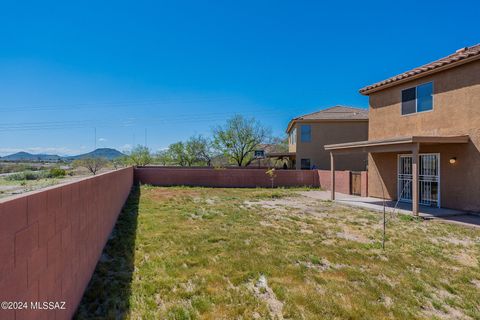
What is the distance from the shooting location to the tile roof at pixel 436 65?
961cm

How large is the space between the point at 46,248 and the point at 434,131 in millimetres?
12595

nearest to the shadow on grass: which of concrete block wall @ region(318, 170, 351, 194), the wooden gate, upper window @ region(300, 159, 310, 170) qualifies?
the wooden gate

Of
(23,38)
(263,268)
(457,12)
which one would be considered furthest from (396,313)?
(23,38)

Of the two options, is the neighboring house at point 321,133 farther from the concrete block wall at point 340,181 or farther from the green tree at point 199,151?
the green tree at point 199,151

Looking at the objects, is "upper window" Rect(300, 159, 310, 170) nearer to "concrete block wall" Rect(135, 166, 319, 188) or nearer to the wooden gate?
"concrete block wall" Rect(135, 166, 319, 188)

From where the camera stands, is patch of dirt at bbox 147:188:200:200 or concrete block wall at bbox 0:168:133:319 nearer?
concrete block wall at bbox 0:168:133:319

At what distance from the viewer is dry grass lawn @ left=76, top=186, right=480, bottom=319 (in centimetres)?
350

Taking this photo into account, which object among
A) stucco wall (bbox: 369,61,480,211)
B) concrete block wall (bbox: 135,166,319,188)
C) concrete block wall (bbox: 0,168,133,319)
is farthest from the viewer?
concrete block wall (bbox: 135,166,319,188)

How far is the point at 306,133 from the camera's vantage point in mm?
23656

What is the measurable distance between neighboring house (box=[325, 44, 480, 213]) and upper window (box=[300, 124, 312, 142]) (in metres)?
9.74

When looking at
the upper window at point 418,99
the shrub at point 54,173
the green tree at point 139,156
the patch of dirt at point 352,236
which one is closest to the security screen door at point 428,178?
the upper window at point 418,99

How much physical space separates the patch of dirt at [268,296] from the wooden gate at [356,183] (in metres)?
12.8

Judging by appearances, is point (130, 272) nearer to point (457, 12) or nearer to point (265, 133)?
point (457, 12)

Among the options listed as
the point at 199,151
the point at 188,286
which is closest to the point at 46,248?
the point at 188,286
